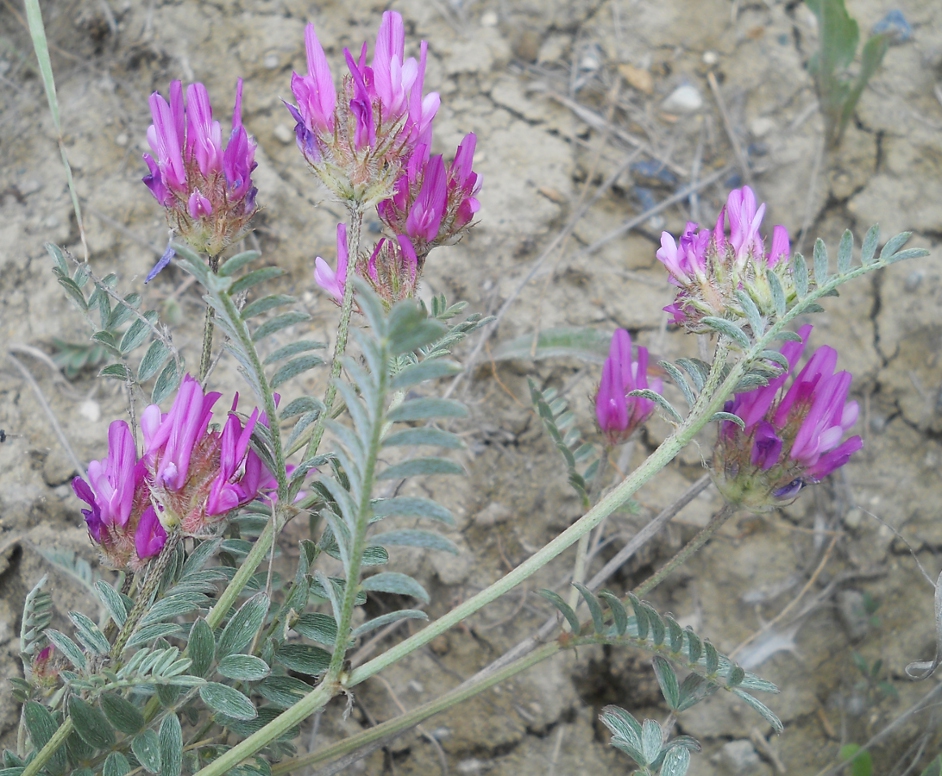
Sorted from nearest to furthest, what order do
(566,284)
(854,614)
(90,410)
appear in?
(90,410) → (854,614) → (566,284)

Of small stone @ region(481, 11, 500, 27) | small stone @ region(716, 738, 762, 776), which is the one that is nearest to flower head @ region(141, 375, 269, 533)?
small stone @ region(716, 738, 762, 776)

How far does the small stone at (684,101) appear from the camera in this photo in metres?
3.03

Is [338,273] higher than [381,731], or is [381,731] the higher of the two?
[338,273]

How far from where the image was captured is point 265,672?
1339mm

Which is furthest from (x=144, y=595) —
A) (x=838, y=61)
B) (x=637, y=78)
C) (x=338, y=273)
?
(x=838, y=61)

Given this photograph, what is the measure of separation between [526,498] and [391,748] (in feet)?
2.56

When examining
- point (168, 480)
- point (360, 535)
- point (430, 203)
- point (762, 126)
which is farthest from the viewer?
point (762, 126)

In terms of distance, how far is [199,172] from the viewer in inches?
59.4

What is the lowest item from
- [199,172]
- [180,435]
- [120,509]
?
[120,509]

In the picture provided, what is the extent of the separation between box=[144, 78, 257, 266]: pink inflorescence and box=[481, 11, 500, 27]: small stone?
1.78 meters

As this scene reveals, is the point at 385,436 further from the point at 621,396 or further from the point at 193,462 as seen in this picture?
the point at 621,396

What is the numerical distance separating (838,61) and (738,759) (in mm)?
2388

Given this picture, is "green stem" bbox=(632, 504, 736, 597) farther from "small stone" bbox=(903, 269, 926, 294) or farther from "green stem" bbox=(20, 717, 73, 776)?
"small stone" bbox=(903, 269, 926, 294)

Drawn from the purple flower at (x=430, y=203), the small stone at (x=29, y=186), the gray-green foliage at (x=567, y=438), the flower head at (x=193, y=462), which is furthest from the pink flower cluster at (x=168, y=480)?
the small stone at (x=29, y=186)
